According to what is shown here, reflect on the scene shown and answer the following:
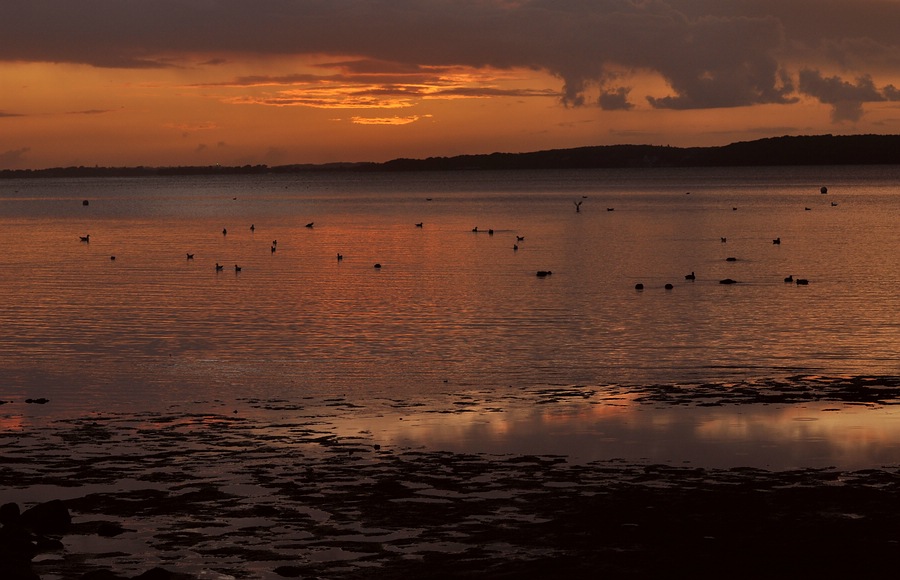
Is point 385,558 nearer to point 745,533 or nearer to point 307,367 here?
point 745,533

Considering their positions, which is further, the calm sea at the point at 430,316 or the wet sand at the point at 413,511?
the calm sea at the point at 430,316

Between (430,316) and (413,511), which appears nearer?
(413,511)

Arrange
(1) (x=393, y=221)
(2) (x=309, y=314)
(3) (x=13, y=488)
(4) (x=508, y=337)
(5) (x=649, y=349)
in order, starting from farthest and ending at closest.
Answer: (1) (x=393, y=221) < (2) (x=309, y=314) < (4) (x=508, y=337) < (5) (x=649, y=349) < (3) (x=13, y=488)

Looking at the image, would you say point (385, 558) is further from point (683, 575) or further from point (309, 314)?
point (309, 314)

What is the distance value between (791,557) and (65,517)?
10994 mm

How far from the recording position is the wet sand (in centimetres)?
1672

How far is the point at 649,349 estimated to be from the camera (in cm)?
3794

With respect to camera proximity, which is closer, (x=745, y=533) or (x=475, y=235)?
(x=745, y=533)

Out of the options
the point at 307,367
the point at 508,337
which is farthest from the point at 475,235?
Result: the point at 307,367

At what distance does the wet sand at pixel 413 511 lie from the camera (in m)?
16.7

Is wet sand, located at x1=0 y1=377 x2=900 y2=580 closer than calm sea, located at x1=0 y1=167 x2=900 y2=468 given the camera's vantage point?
Yes

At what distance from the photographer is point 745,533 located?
59.0ft

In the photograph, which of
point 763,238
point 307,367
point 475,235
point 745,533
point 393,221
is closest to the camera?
point 745,533

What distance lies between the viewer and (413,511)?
1920cm
